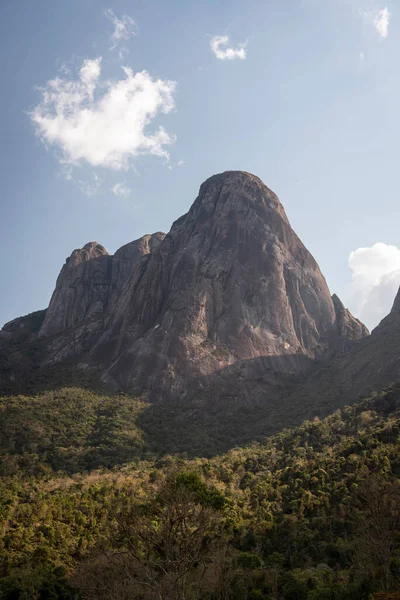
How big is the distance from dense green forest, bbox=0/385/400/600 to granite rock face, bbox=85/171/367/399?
2567 cm

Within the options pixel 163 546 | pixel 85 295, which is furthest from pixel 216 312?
pixel 163 546

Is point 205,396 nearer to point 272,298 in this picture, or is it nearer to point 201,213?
point 272,298

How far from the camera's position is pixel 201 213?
130 meters

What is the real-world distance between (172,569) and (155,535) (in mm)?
1800

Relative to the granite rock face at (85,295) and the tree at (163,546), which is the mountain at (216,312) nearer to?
the granite rock face at (85,295)

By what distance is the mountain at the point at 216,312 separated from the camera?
9881cm

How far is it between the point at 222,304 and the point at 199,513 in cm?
8582

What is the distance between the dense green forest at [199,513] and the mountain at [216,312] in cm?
2469

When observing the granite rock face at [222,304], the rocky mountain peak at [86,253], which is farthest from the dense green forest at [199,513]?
the rocky mountain peak at [86,253]

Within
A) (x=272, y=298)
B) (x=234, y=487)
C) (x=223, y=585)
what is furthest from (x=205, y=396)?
(x=223, y=585)

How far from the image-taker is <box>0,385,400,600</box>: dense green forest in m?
24.9

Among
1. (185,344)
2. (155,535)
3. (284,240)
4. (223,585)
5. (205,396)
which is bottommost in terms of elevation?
(223,585)

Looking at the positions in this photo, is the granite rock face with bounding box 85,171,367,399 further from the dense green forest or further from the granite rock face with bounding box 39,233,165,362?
the dense green forest

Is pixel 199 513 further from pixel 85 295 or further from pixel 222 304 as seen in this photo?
pixel 85 295
